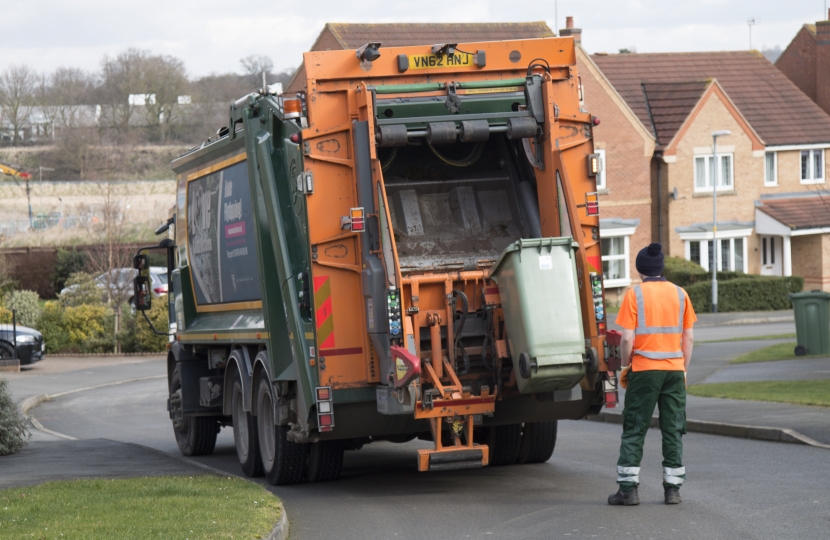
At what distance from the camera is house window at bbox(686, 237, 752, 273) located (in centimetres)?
4300

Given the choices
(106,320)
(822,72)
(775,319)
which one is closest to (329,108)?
(106,320)

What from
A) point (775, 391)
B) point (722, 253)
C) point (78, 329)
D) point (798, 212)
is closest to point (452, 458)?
point (775, 391)

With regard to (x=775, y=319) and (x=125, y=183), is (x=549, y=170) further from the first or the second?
(x=125, y=183)

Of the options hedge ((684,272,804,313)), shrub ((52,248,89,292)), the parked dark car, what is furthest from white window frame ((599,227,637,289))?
the parked dark car

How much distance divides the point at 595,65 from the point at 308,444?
111 feet

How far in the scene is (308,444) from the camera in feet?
32.9

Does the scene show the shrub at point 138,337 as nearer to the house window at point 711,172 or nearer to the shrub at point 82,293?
the shrub at point 82,293

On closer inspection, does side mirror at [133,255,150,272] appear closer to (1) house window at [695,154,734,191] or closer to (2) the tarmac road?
(2) the tarmac road

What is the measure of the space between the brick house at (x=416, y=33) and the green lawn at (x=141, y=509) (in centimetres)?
3235

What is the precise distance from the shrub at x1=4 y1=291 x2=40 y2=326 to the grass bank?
1980 cm

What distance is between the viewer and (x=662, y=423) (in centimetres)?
797

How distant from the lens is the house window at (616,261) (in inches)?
1617

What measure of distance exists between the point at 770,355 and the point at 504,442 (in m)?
12.1

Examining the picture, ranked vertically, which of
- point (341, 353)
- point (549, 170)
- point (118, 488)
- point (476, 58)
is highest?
point (476, 58)
